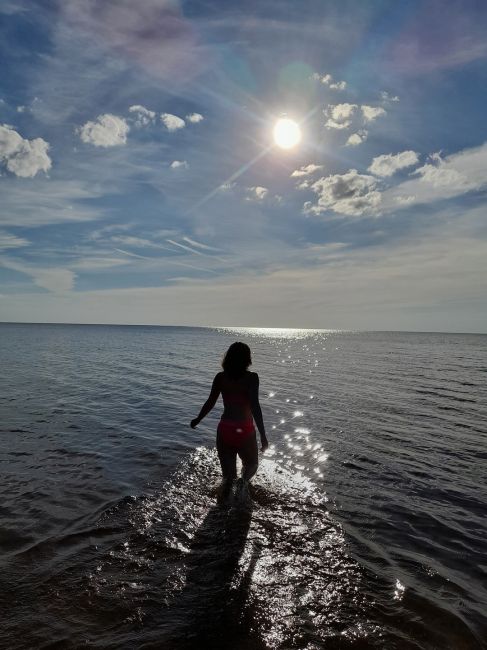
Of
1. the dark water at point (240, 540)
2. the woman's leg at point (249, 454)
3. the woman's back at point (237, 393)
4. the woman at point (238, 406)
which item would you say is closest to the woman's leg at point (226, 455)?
the woman at point (238, 406)

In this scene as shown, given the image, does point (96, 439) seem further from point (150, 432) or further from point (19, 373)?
point (19, 373)

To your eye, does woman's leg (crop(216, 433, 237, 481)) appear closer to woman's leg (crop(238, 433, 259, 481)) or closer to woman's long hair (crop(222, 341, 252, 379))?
woman's leg (crop(238, 433, 259, 481))

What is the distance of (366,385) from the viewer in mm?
25594

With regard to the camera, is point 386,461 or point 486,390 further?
point 486,390

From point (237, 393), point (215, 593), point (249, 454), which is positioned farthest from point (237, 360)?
point (215, 593)

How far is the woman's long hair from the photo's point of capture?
6.51m

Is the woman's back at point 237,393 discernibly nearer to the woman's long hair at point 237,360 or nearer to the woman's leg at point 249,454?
the woman's long hair at point 237,360

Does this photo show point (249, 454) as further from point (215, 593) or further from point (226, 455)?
point (215, 593)

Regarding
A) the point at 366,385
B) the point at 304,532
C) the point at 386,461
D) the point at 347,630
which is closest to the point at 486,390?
the point at 366,385

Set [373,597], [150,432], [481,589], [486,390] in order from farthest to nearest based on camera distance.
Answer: [486,390]
[150,432]
[481,589]
[373,597]

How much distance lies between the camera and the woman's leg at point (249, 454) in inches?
266

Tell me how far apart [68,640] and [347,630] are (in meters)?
3.00

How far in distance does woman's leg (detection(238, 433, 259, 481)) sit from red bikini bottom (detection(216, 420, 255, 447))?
3.0 inches

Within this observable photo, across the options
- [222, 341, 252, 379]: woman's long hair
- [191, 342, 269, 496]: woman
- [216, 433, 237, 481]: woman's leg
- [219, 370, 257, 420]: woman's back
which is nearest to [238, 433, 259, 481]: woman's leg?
[191, 342, 269, 496]: woman
